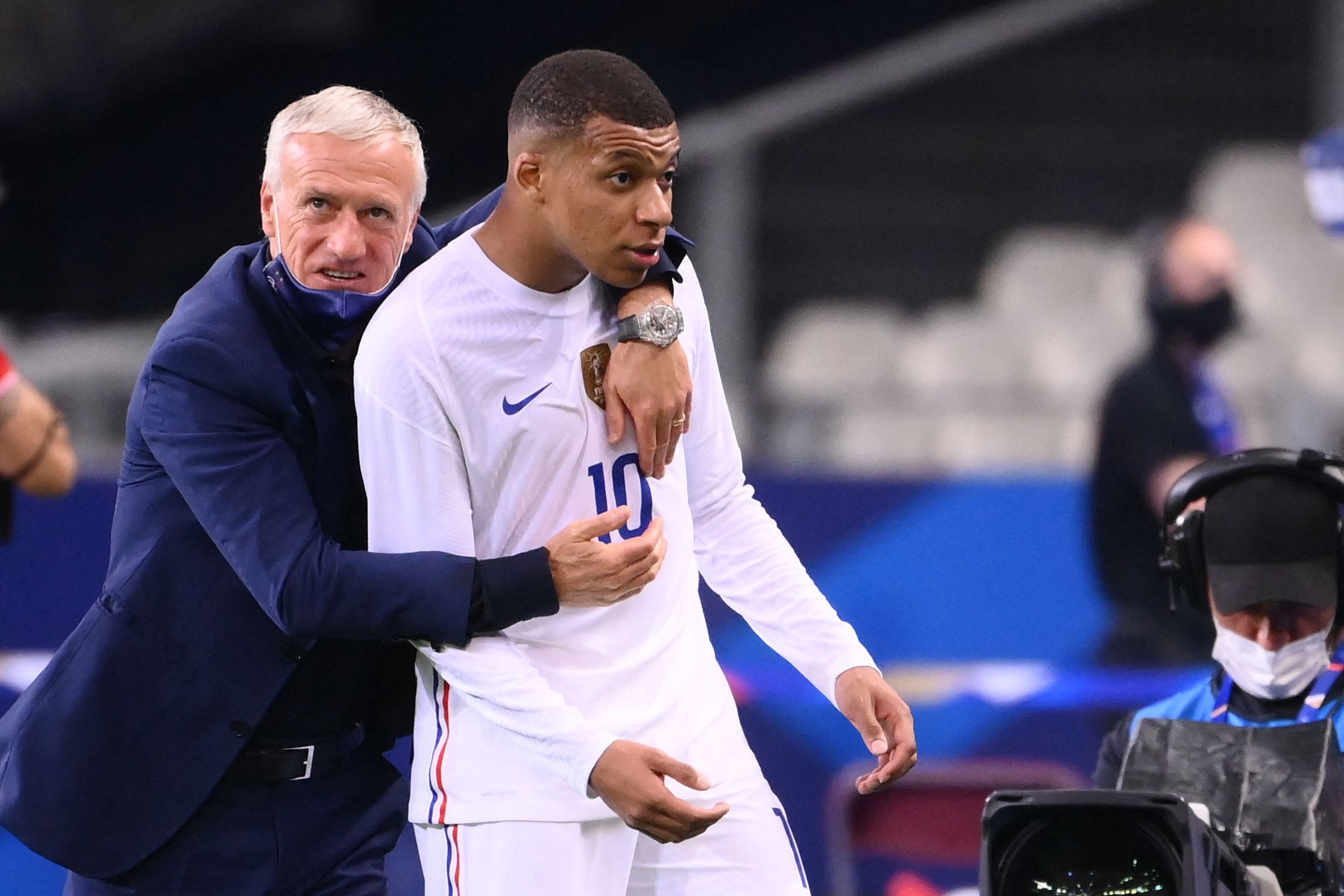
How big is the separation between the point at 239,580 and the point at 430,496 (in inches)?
13.9

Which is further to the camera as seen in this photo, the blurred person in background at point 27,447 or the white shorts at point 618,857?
the blurred person in background at point 27,447

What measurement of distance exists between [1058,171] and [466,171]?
289cm

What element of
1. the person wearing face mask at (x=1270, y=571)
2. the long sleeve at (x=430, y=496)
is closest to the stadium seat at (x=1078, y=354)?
the person wearing face mask at (x=1270, y=571)

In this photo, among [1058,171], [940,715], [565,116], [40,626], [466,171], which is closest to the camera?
[565,116]

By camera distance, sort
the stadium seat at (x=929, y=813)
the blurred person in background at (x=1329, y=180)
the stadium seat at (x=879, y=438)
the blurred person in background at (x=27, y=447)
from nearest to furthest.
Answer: the blurred person in background at (x=27, y=447)
the blurred person in background at (x=1329, y=180)
the stadium seat at (x=929, y=813)
the stadium seat at (x=879, y=438)

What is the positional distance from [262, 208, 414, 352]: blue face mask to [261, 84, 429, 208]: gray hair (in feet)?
0.33

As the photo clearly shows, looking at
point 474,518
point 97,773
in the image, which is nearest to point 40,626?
point 97,773

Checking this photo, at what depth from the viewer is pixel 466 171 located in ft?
29.2

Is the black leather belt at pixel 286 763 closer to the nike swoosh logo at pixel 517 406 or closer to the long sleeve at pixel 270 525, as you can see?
the long sleeve at pixel 270 525

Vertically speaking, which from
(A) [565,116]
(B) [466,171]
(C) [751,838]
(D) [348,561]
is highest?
(B) [466,171]

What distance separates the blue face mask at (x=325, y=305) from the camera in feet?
8.14

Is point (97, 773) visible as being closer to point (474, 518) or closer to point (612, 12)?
point (474, 518)

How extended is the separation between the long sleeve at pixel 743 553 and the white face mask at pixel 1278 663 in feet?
1.80

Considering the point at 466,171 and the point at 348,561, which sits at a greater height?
the point at 466,171
